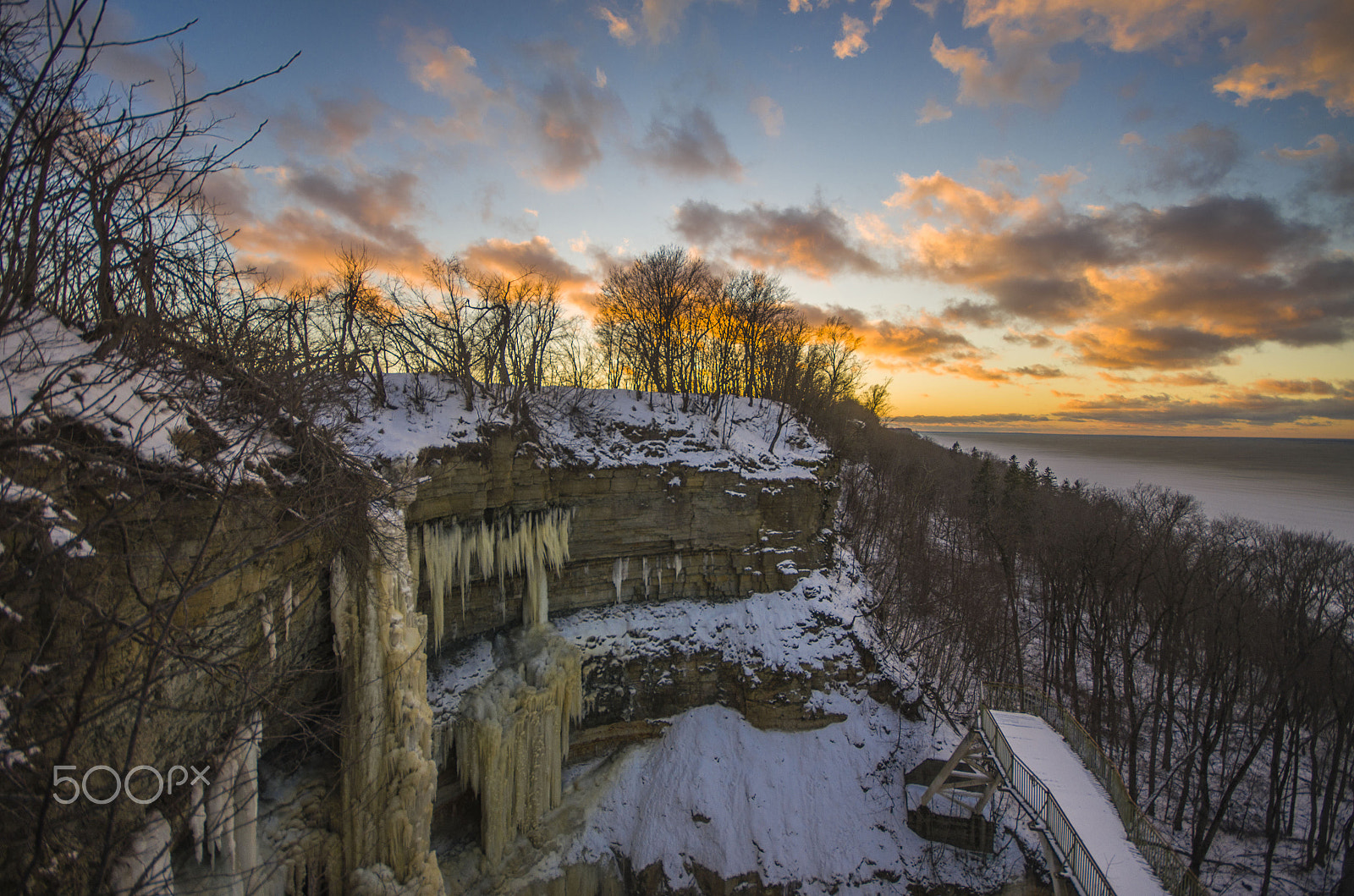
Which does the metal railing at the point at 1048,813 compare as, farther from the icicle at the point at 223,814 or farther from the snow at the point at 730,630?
the icicle at the point at 223,814

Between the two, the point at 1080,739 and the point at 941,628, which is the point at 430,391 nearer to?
the point at 1080,739

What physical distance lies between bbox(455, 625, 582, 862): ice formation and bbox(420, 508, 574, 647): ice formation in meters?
1.75

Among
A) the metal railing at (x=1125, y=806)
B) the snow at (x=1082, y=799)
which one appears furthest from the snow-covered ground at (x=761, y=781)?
the snow at (x=1082, y=799)

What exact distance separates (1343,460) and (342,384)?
98.1 metres

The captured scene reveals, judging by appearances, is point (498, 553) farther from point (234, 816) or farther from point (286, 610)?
point (234, 816)

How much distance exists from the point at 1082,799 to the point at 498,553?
13941mm

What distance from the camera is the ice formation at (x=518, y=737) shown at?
11.6m

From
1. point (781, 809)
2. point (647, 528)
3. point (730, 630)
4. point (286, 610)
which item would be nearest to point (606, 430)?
point (647, 528)

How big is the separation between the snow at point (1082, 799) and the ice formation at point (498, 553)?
39.1 ft

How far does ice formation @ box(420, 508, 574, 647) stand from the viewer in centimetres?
1259

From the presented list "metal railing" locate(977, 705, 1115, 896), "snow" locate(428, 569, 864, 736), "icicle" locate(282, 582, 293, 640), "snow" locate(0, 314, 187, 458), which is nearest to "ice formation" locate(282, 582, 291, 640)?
"icicle" locate(282, 582, 293, 640)

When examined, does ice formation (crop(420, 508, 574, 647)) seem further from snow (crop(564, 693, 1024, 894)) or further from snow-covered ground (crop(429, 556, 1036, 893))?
snow (crop(564, 693, 1024, 894))

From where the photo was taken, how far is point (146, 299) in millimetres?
4320

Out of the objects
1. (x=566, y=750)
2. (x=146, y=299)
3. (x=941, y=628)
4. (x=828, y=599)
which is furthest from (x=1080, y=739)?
(x=146, y=299)
